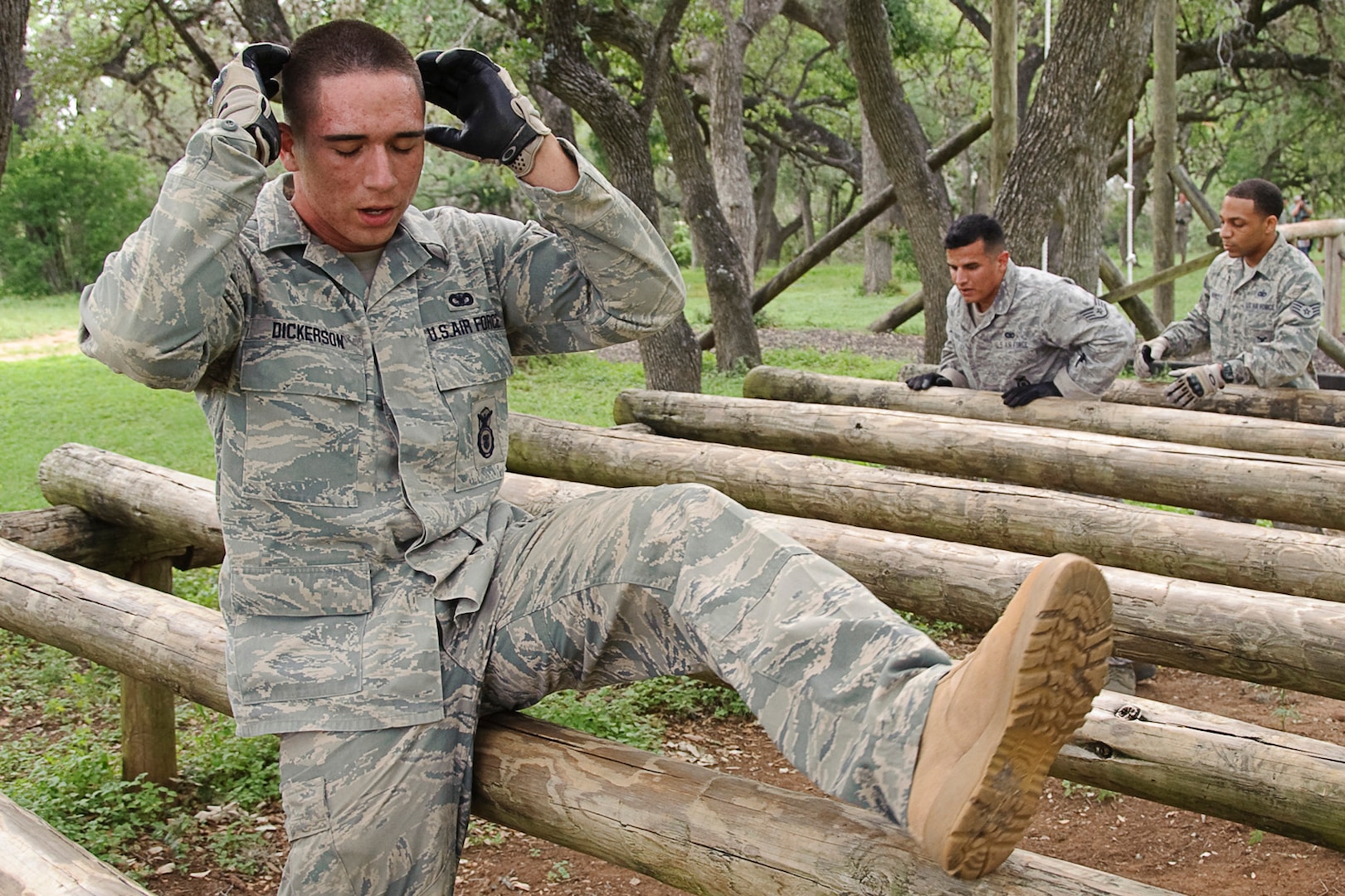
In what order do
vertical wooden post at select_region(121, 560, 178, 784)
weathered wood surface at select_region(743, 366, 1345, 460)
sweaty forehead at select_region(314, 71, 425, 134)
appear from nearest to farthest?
sweaty forehead at select_region(314, 71, 425, 134)
vertical wooden post at select_region(121, 560, 178, 784)
weathered wood surface at select_region(743, 366, 1345, 460)

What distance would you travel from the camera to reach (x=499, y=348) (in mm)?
2781

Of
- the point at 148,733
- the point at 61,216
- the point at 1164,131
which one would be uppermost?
the point at 1164,131

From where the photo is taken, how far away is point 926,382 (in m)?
6.05

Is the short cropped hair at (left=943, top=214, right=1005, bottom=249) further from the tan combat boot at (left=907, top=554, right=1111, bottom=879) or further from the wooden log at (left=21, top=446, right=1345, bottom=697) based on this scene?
the tan combat boot at (left=907, top=554, right=1111, bottom=879)

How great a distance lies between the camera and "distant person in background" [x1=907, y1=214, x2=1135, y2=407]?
5.46 metres

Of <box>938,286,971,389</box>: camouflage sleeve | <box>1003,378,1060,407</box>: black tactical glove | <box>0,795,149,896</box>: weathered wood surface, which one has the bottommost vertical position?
<box>0,795,149,896</box>: weathered wood surface

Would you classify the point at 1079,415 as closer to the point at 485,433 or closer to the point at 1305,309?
the point at 1305,309

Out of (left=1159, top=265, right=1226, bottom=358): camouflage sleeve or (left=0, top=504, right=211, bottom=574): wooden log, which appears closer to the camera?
(left=0, top=504, right=211, bottom=574): wooden log

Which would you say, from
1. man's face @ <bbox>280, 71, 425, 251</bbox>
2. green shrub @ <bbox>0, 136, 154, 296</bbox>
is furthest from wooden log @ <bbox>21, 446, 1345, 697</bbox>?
green shrub @ <bbox>0, 136, 154, 296</bbox>

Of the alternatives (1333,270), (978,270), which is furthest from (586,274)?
(1333,270)

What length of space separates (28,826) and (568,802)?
1.08 m

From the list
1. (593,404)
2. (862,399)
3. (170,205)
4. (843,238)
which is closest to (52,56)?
(593,404)

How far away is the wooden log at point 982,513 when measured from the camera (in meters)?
3.54

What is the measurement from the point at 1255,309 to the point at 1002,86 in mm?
2633
